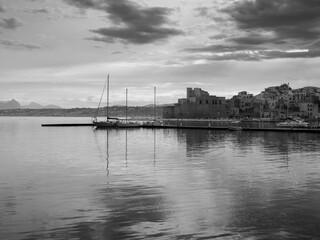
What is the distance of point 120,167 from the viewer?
31734mm

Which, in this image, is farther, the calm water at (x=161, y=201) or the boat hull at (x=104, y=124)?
the boat hull at (x=104, y=124)

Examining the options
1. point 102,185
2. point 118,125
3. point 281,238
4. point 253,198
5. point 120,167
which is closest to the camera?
point 281,238

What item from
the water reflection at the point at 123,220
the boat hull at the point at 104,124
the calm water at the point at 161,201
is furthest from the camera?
the boat hull at the point at 104,124

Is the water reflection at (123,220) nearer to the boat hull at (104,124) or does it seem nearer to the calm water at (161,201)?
the calm water at (161,201)

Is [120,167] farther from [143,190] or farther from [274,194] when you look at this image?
[274,194]

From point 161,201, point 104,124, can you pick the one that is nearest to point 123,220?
point 161,201

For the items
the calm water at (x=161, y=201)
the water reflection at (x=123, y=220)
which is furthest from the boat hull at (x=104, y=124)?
the water reflection at (x=123, y=220)

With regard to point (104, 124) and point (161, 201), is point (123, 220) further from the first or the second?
point (104, 124)

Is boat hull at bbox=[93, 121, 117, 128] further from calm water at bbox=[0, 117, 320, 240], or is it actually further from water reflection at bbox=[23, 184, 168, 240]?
water reflection at bbox=[23, 184, 168, 240]

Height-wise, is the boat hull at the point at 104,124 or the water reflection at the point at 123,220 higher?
the boat hull at the point at 104,124

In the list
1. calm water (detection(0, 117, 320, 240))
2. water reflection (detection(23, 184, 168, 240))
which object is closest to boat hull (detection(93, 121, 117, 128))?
calm water (detection(0, 117, 320, 240))

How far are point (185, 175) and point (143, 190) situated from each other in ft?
19.2

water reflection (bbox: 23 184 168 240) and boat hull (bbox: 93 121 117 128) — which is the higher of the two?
boat hull (bbox: 93 121 117 128)

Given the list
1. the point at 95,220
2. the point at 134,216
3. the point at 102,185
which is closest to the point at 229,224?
the point at 134,216
